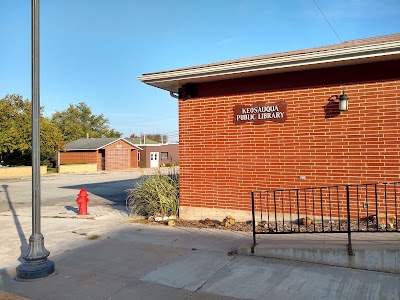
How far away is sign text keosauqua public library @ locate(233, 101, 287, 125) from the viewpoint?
25.5 ft

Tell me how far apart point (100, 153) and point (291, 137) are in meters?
39.5

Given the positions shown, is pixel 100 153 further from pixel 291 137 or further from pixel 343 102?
pixel 343 102

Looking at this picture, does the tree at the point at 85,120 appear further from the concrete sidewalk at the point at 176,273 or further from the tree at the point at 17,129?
the concrete sidewalk at the point at 176,273

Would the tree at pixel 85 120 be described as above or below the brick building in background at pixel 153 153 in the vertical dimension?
above

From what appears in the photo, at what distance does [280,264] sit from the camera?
524 cm

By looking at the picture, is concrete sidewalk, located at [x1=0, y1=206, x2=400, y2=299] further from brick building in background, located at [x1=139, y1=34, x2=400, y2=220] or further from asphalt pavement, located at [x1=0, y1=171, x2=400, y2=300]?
brick building in background, located at [x1=139, y1=34, x2=400, y2=220]

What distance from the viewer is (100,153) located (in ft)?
146

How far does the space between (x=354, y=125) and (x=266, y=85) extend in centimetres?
204

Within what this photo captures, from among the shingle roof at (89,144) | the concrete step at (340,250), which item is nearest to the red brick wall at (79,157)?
the shingle roof at (89,144)

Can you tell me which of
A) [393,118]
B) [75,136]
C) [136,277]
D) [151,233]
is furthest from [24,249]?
[75,136]

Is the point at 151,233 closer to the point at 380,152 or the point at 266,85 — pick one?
the point at 266,85

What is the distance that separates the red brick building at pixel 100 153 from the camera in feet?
145

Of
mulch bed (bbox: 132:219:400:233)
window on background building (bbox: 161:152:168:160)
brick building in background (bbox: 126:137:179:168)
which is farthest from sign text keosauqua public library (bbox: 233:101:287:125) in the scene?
window on background building (bbox: 161:152:168:160)

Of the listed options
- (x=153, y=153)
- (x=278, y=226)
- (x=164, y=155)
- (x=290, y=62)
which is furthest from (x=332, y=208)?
(x=164, y=155)
